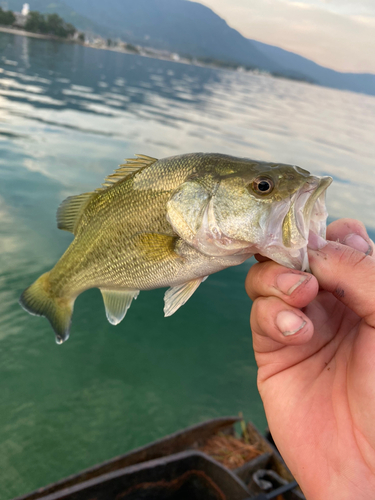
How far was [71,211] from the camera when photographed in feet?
7.93

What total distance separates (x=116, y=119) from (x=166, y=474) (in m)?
18.4

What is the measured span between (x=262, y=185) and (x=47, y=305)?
1810mm

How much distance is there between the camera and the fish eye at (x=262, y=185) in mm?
1705

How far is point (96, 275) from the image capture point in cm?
233

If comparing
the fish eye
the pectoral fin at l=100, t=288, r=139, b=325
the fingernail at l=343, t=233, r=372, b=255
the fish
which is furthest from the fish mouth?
the pectoral fin at l=100, t=288, r=139, b=325

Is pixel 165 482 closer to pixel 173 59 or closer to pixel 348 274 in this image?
pixel 348 274

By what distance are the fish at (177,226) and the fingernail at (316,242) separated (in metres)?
0.03

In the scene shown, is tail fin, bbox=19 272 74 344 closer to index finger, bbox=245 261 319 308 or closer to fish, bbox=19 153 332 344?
fish, bbox=19 153 332 344

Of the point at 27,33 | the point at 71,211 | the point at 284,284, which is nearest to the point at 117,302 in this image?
the point at 71,211

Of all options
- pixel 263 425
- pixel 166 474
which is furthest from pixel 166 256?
pixel 263 425

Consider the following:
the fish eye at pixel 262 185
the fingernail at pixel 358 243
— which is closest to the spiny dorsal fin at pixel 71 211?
the fish eye at pixel 262 185

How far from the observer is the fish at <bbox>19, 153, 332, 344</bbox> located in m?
1.64

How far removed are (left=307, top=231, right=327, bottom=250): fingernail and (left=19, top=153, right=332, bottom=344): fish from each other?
3 cm

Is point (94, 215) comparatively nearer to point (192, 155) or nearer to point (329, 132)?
point (192, 155)
